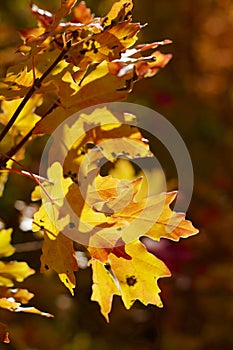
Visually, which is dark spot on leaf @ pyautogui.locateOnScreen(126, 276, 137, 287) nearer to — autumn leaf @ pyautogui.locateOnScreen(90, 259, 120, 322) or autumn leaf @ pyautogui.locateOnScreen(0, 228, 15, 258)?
autumn leaf @ pyautogui.locateOnScreen(90, 259, 120, 322)

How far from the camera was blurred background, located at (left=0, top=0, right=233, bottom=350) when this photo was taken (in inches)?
76.7

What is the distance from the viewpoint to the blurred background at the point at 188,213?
6.39 ft

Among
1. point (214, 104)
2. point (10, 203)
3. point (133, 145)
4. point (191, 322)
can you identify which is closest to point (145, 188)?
point (10, 203)

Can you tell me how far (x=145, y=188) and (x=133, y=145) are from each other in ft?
2.00

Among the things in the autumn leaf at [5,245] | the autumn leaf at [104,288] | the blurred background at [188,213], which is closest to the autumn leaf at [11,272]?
the autumn leaf at [5,245]

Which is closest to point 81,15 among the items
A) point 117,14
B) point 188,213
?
point 117,14

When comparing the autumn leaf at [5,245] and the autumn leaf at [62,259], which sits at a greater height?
the autumn leaf at [62,259]

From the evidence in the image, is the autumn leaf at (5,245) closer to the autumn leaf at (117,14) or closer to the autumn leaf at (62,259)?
the autumn leaf at (62,259)

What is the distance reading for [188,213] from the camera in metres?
2.66

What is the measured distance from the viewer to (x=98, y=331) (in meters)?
2.38

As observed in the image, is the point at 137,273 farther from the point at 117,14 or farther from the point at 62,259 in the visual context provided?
the point at 117,14

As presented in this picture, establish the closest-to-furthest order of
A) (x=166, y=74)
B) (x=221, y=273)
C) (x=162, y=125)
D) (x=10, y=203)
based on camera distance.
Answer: (x=10, y=203), (x=221, y=273), (x=162, y=125), (x=166, y=74)

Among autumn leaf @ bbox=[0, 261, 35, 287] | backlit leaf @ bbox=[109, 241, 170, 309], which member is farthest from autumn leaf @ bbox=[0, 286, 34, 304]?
backlit leaf @ bbox=[109, 241, 170, 309]

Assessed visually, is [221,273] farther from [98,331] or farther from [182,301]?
[98,331]
